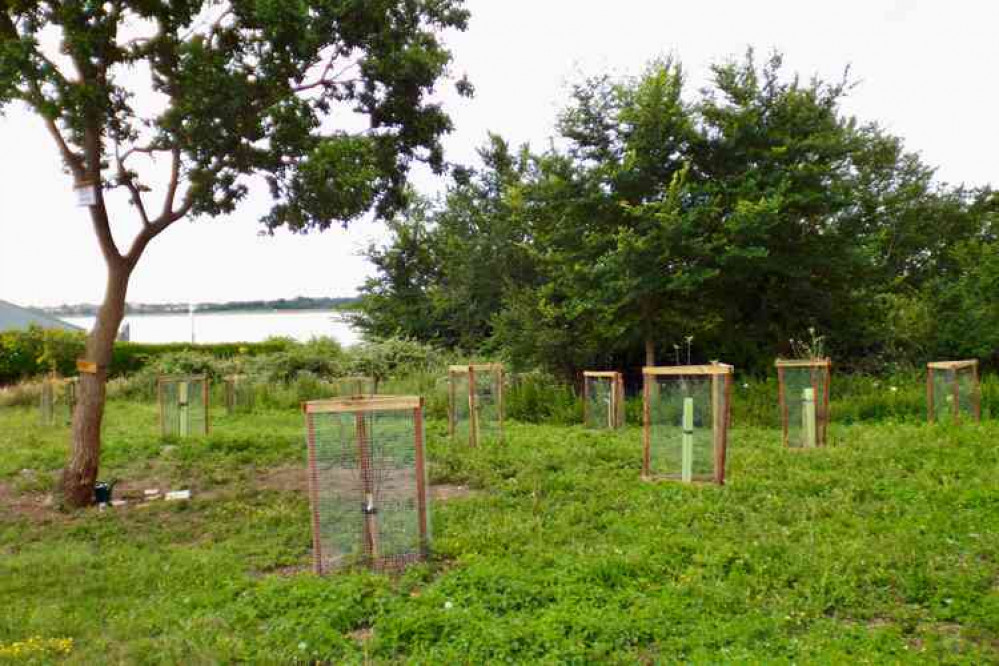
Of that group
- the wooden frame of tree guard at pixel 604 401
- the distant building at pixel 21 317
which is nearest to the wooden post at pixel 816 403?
the wooden frame of tree guard at pixel 604 401

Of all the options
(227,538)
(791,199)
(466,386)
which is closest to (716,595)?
(227,538)

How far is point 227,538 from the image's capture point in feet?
20.0

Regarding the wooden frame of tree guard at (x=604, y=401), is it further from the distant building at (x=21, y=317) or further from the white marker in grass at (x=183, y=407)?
the distant building at (x=21, y=317)

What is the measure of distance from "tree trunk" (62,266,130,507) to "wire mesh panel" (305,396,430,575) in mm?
3714

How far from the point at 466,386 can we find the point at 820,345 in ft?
22.7

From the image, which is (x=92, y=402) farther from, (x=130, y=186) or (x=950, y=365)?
(x=950, y=365)

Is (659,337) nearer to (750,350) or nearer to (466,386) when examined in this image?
(750,350)

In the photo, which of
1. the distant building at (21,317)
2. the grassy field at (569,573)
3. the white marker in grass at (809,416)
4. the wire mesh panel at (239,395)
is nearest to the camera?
the grassy field at (569,573)

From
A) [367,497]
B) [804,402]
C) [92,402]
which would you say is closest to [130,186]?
[92,402]

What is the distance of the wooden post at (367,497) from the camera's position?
514 centimetres

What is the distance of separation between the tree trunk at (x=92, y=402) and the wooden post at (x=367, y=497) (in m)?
3.89

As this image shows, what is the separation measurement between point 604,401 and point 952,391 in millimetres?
4815

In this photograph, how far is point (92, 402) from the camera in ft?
25.1

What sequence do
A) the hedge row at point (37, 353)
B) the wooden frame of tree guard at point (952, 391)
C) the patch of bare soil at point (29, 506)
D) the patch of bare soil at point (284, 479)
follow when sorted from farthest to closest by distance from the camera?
the hedge row at point (37, 353), the wooden frame of tree guard at point (952, 391), the patch of bare soil at point (284, 479), the patch of bare soil at point (29, 506)
